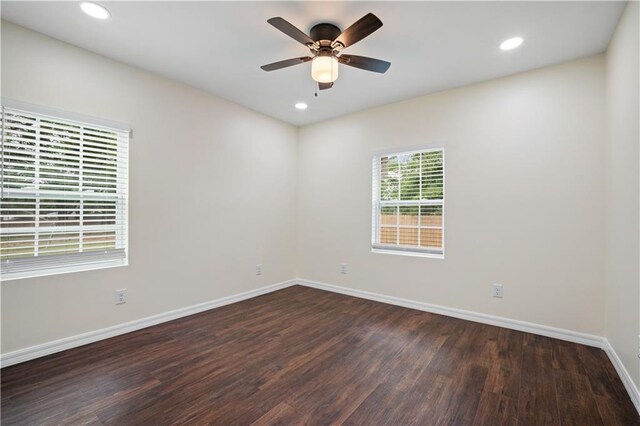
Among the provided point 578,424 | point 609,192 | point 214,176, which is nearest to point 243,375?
point 578,424

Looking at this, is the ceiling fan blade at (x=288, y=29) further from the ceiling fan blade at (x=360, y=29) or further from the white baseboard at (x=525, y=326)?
the white baseboard at (x=525, y=326)

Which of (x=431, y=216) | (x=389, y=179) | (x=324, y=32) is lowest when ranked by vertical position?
(x=431, y=216)

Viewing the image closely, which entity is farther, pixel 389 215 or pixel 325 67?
pixel 389 215

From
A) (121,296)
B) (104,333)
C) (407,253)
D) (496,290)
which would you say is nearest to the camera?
(104,333)

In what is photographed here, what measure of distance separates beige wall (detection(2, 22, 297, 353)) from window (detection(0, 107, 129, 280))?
0.11m

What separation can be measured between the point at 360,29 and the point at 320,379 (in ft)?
8.21

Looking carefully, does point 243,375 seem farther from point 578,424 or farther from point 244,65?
point 244,65

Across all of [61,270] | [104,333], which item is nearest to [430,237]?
[104,333]

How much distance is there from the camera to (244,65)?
9.56 feet

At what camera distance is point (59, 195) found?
252 centimetres

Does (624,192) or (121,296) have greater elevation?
(624,192)

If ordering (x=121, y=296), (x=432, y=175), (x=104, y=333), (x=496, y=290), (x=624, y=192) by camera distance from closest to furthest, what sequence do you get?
(x=624, y=192) → (x=104, y=333) → (x=121, y=296) → (x=496, y=290) → (x=432, y=175)

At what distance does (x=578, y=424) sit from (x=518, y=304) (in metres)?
1.47

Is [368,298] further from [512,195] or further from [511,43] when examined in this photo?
[511,43]
